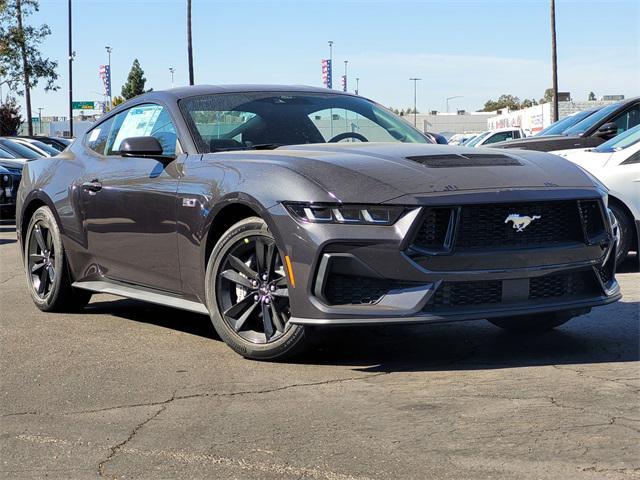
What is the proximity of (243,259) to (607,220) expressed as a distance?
188 cm

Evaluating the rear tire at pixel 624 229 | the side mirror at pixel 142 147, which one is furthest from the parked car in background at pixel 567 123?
the side mirror at pixel 142 147

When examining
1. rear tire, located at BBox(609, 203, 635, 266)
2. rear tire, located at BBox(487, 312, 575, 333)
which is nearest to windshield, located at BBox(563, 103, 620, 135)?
rear tire, located at BBox(609, 203, 635, 266)

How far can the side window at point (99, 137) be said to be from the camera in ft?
22.6

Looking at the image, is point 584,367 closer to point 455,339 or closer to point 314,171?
point 455,339

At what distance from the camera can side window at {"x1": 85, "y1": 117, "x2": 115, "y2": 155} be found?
688 centimetres

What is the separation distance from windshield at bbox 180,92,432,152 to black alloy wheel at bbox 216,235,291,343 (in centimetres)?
87

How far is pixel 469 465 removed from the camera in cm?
338

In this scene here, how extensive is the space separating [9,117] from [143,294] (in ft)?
176

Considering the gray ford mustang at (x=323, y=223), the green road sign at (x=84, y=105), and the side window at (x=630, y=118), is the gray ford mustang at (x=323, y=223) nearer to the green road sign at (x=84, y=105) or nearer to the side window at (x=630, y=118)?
the side window at (x=630, y=118)

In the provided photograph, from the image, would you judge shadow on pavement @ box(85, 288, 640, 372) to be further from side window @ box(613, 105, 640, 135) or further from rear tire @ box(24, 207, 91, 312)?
side window @ box(613, 105, 640, 135)

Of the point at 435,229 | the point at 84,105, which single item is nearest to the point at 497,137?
the point at 435,229

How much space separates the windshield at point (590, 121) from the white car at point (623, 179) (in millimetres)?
3508

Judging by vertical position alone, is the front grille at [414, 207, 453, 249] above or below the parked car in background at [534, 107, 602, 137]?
below

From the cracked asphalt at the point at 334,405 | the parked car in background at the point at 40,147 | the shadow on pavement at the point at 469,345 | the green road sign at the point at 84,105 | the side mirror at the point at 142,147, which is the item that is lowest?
the cracked asphalt at the point at 334,405
